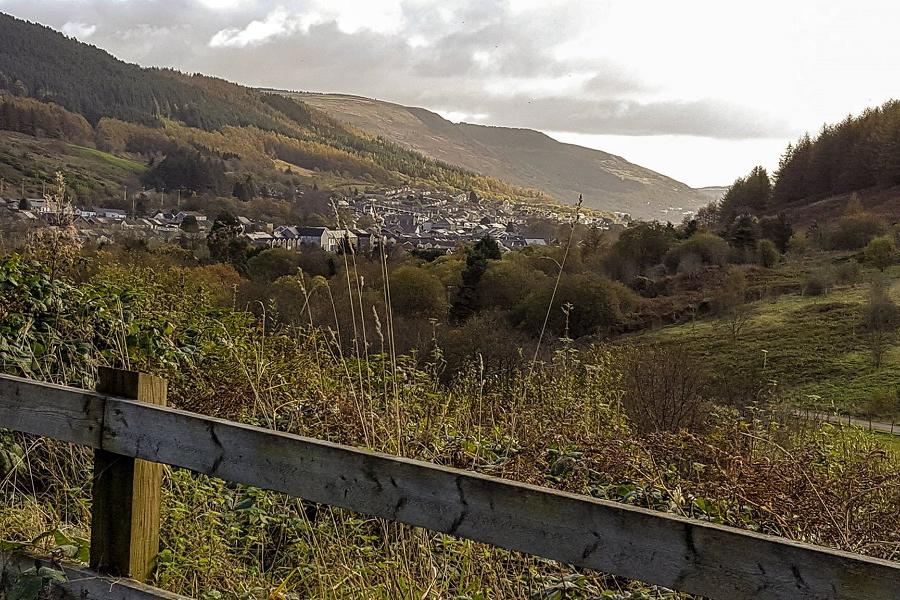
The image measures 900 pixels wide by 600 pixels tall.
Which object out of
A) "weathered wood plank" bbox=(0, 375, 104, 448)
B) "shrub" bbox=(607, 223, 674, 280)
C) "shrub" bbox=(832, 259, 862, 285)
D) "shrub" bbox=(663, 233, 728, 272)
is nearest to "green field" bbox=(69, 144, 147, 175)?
"shrub" bbox=(607, 223, 674, 280)

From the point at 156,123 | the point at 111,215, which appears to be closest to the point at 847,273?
the point at 111,215

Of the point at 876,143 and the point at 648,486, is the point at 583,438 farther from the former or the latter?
the point at 876,143

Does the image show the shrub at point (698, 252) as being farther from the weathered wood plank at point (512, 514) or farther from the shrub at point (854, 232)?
the weathered wood plank at point (512, 514)

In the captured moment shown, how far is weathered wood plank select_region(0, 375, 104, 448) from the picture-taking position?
2627mm

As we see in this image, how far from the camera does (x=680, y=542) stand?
1827 mm

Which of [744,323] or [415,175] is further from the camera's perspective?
[415,175]

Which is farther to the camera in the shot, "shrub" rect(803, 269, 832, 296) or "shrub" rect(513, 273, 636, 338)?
"shrub" rect(803, 269, 832, 296)

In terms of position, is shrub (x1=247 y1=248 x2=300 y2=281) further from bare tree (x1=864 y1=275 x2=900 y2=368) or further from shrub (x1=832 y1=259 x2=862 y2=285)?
shrub (x1=832 y1=259 x2=862 y2=285)

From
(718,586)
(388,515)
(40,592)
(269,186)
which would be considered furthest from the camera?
(269,186)

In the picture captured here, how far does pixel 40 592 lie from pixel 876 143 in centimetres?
9043

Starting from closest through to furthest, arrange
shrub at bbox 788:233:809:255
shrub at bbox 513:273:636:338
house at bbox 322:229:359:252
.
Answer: house at bbox 322:229:359:252, shrub at bbox 513:273:636:338, shrub at bbox 788:233:809:255

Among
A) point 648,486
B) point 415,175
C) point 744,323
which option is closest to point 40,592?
point 648,486

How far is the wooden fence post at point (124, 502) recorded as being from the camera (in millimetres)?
2590

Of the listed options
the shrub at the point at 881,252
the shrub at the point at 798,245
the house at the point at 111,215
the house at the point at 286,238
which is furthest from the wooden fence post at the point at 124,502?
the shrub at the point at 798,245
